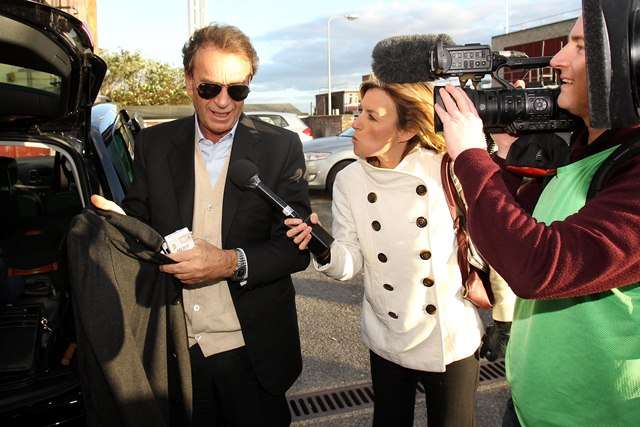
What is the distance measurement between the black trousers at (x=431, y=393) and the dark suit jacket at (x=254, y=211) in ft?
1.37

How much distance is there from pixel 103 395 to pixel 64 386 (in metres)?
0.47

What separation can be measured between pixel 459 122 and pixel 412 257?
2.51ft

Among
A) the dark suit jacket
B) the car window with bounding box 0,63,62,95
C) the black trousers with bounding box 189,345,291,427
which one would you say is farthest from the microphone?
the car window with bounding box 0,63,62,95

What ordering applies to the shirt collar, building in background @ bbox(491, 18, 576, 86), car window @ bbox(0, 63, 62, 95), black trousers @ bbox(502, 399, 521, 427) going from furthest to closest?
building in background @ bbox(491, 18, 576, 86) < car window @ bbox(0, 63, 62, 95) < the shirt collar < black trousers @ bbox(502, 399, 521, 427)

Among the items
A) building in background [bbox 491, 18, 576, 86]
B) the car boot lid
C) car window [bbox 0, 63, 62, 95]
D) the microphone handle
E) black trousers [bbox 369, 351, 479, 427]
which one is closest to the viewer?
the microphone handle

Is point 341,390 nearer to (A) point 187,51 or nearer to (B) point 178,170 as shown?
(B) point 178,170

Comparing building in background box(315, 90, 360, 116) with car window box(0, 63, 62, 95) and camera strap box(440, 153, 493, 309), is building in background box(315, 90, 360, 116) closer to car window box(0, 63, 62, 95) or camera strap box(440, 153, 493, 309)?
car window box(0, 63, 62, 95)

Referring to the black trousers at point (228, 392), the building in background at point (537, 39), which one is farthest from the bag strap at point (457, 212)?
the building in background at point (537, 39)

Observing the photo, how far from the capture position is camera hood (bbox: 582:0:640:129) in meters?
1.12

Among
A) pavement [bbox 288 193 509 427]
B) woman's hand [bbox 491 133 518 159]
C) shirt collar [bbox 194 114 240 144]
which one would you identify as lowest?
pavement [bbox 288 193 509 427]

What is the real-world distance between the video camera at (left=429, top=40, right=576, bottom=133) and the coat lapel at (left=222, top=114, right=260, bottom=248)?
0.94 metres

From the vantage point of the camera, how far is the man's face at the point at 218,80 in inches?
87.7

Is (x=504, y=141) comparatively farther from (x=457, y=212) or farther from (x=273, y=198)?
(x=273, y=198)

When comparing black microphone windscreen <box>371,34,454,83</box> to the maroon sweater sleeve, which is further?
black microphone windscreen <box>371,34,454,83</box>
